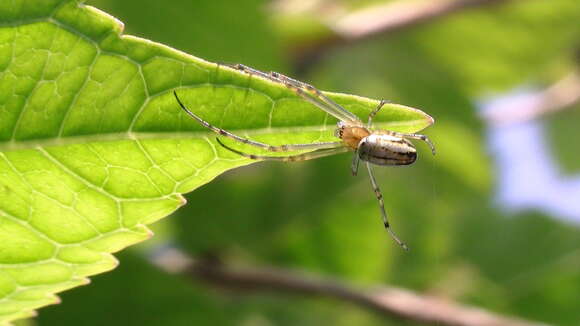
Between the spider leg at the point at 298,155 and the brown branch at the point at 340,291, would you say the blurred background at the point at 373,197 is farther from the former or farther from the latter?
the spider leg at the point at 298,155

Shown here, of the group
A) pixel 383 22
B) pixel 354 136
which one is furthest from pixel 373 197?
pixel 354 136

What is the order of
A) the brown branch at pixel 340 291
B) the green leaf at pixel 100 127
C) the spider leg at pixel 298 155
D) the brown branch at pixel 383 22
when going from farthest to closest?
the brown branch at pixel 383 22
the brown branch at pixel 340 291
the spider leg at pixel 298 155
the green leaf at pixel 100 127

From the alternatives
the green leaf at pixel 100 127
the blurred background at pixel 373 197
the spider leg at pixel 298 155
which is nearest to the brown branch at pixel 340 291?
the blurred background at pixel 373 197

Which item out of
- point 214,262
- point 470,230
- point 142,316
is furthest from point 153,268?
point 470,230

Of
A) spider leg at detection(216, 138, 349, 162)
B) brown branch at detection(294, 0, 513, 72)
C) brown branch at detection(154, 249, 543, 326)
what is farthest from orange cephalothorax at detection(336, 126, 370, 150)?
brown branch at detection(294, 0, 513, 72)

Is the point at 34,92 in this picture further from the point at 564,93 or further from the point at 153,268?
the point at 564,93

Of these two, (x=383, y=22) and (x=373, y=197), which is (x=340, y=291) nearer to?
A: (x=373, y=197)

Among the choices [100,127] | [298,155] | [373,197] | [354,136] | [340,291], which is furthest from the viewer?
[373,197]
